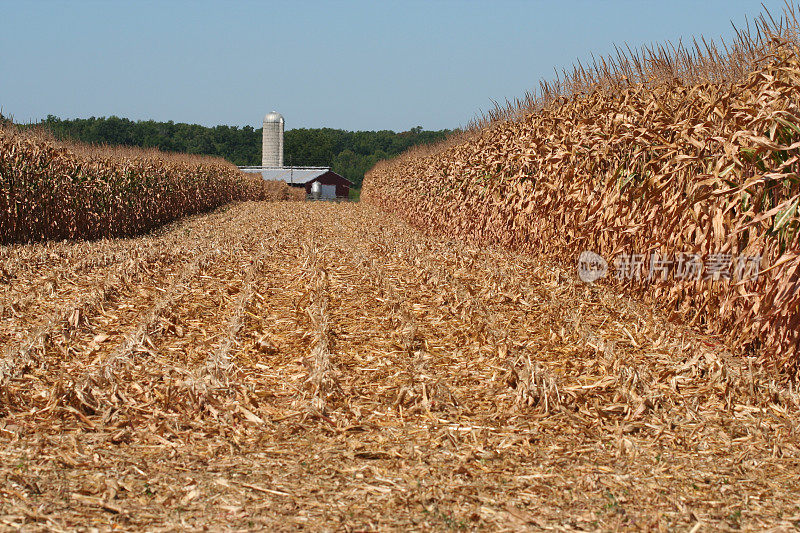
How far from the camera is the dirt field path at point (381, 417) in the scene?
10.7 feet

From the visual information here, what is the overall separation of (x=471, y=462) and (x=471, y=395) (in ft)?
3.52

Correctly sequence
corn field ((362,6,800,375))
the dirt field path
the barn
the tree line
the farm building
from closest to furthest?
the dirt field path
corn field ((362,6,800,375))
the barn
the farm building
the tree line

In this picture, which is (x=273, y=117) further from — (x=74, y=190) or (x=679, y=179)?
(x=679, y=179)

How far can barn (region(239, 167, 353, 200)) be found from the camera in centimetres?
7369

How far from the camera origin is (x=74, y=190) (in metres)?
15.1

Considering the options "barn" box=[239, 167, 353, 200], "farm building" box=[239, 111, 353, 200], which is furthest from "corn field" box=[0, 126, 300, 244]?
"farm building" box=[239, 111, 353, 200]

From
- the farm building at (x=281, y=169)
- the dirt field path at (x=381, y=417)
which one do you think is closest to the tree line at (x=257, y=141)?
the farm building at (x=281, y=169)

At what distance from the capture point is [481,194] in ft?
43.7

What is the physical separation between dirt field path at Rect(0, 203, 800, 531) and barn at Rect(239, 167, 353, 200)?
65.7 metres
